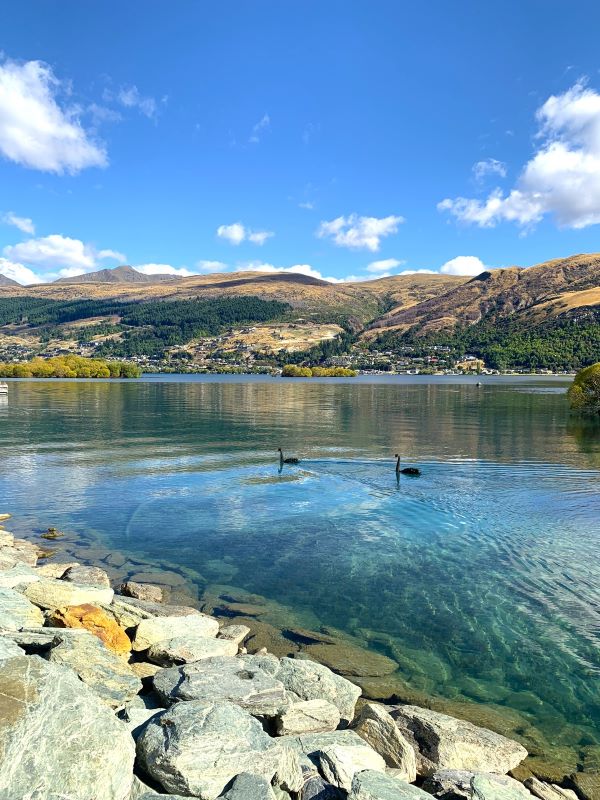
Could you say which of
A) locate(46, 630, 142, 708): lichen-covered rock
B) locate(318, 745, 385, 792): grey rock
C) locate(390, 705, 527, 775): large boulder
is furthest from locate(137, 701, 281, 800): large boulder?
locate(390, 705, 527, 775): large boulder

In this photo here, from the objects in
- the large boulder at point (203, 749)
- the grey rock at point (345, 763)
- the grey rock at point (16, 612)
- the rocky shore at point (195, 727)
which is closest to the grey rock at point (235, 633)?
the rocky shore at point (195, 727)

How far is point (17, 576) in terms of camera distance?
59.7 feet

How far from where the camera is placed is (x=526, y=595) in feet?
67.9

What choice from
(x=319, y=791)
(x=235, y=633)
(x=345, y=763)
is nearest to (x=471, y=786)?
(x=345, y=763)

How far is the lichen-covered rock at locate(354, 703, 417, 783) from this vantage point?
1076cm

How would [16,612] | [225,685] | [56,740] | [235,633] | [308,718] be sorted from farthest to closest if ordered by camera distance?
[235,633], [16,612], [225,685], [308,718], [56,740]

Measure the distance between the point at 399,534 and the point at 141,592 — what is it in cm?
1358

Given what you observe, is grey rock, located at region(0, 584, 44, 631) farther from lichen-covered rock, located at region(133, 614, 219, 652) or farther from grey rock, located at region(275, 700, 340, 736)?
grey rock, located at region(275, 700, 340, 736)

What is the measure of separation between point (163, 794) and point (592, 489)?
3707 cm

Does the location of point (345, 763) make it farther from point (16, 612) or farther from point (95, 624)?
Answer: point (16, 612)

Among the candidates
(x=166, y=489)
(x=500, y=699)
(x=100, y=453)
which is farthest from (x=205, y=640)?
(x=100, y=453)

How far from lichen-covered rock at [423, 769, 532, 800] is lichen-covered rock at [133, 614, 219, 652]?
7.80 m

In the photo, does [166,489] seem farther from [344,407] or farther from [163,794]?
[344,407]

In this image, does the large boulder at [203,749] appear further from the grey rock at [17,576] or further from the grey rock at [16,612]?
the grey rock at [17,576]
